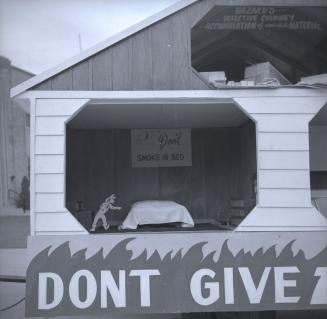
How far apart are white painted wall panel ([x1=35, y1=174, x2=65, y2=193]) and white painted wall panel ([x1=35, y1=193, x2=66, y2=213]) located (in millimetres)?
47

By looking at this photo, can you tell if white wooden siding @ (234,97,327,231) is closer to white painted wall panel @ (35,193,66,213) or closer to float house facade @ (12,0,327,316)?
float house facade @ (12,0,327,316)

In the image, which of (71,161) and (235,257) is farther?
(71,161)

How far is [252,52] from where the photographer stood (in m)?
7.36

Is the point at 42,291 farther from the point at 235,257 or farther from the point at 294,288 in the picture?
the point at 294,288

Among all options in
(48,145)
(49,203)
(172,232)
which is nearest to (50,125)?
(48,145)

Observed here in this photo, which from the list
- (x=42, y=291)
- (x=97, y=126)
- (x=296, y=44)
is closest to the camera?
(x=42, y=291)

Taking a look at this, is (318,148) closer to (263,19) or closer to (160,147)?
(263,19)

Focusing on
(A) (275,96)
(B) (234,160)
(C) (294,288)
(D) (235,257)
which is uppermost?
(A) (275,96)

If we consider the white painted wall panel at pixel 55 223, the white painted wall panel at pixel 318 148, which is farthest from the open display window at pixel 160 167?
the white painted wall panel at pixel 55 223

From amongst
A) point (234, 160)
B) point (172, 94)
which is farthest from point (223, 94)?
point (234, 160)

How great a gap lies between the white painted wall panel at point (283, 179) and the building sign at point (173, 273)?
1.51 ft

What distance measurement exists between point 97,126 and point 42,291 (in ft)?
10.6

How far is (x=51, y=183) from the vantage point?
4.91 meters

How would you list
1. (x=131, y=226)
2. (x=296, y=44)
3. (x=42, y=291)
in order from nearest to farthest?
(x=42, y=291), (x=131, y=226), (x=296, y=44)
